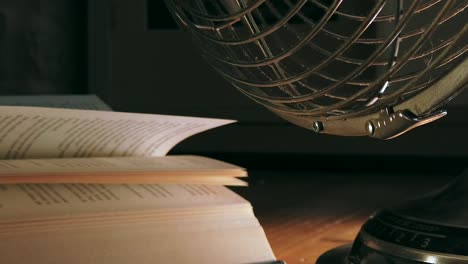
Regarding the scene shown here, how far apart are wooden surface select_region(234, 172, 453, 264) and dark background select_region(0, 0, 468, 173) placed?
0.10m

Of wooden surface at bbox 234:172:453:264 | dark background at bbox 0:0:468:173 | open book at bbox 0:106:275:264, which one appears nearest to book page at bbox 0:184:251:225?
open book at bbox 0:106:275:264

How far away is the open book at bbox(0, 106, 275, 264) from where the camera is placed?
448 mm

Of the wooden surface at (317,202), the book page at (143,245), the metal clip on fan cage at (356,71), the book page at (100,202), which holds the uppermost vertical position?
the metal clip on fan cage at (356,71)

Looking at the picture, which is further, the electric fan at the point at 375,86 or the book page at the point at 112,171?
the book page at the point at 112,171

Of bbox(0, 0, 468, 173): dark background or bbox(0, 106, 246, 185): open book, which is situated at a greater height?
bbox(0, 106, 246, 185): open book

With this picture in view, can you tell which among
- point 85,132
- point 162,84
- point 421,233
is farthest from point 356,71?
point 162,84

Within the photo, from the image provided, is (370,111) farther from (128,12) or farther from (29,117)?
(128,12)

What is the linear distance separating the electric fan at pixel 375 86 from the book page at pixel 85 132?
0.12m

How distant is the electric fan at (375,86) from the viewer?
372 millimetres

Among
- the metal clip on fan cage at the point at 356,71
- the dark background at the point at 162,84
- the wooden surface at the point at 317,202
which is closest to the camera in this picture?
the metal clip on fan cage at the point at 356,71

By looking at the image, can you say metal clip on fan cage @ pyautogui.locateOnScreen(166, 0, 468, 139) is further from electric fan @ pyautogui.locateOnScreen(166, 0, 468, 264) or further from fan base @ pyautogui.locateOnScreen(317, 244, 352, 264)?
fan base @ pyautogui.locateOnScreen(317, 244, 352, 264)

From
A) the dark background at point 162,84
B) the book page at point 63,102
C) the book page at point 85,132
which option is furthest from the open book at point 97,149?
the dark background at point 162,84

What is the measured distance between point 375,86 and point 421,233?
130 millimetres

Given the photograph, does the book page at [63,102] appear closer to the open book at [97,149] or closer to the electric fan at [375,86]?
the open book at [97,149]
